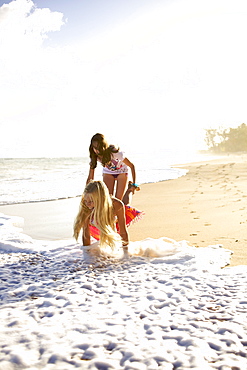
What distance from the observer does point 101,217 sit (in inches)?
184

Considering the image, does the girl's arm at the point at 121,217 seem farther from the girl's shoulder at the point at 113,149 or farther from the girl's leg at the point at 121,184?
the girl's shoulder at the point at 113,149

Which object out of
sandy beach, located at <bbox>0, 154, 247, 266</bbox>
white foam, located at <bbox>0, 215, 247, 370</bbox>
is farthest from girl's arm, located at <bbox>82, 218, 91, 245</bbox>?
sandy beach, located at <bbox>0, 154, 247, 266</bbox>

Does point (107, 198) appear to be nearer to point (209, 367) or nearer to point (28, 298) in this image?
point (28, 298)

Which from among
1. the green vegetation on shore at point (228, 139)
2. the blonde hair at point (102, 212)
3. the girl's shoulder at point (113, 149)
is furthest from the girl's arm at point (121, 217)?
the green vegetation on shore at point (228, 139)

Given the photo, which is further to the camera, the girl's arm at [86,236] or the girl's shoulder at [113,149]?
the girl's shoulder at [113,149]

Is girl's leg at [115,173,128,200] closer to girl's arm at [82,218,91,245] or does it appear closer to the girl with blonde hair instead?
the girl with blonde hair

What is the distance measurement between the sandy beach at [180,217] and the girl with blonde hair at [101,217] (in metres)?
0.85

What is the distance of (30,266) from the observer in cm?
444

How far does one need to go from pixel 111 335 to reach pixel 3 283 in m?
1.71

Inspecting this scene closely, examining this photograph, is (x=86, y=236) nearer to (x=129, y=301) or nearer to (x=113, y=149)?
(x=113, y=149)

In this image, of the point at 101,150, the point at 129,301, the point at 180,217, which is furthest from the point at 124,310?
the point at 180,217

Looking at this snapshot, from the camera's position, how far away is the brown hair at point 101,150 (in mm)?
5363

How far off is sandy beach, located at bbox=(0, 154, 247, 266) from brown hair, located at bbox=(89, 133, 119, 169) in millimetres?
1402

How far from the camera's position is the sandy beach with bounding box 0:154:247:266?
5477mm
